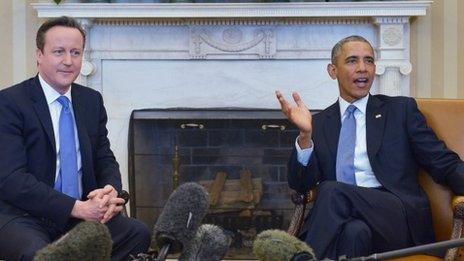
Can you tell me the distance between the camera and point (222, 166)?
177 inches

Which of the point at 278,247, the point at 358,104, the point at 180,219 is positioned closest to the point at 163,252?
the point at 180,219

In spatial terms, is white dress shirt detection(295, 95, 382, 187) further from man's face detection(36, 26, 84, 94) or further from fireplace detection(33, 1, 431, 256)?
fireplace detection(33, 1, 431, 256)

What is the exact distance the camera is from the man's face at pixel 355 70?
302 cm

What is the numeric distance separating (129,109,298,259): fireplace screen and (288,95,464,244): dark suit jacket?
142 cm

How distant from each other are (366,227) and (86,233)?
119 cm

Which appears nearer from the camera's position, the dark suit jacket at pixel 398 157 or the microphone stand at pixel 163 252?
the microphone stand at pixel 163 252

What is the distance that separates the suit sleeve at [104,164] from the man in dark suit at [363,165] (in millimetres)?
596

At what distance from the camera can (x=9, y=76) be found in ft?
14.8

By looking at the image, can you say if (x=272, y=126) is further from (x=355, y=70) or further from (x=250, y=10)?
(x=355, y=70)

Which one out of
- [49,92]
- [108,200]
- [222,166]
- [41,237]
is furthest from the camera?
[222,166]

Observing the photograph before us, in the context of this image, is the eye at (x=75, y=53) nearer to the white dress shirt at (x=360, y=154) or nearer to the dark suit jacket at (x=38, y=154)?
the dark suit jacket at (x=38, y=154)

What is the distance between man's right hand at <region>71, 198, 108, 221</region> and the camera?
2.50 m

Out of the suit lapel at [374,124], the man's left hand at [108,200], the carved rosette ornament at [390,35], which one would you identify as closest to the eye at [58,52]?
the man's left hand at [108,200]

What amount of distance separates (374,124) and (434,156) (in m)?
0.25
